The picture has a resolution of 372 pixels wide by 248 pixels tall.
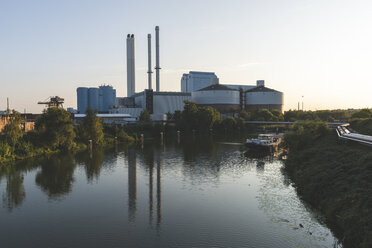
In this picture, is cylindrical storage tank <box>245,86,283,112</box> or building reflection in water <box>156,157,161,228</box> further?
cylindrical storage tank <box>245,86,283,112</box>

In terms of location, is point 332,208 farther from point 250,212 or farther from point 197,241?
point 197,241

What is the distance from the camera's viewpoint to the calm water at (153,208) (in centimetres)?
2016

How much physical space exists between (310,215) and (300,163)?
16028mm

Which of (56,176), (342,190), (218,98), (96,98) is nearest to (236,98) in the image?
(218,98)

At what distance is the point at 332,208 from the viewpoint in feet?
71.7

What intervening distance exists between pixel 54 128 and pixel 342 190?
49.2 meters

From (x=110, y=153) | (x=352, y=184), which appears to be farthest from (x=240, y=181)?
(x=110, y=153)

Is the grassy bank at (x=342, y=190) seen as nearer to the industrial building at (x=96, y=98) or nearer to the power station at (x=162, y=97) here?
the power station at (x=162, y=97)

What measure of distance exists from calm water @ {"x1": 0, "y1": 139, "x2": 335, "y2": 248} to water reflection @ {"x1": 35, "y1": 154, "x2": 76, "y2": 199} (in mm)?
110

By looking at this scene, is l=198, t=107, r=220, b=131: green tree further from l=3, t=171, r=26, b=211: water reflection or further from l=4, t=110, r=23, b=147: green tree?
l=3, t=171, r=26, b=211: water reflection

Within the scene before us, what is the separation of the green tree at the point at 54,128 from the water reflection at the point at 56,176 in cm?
499

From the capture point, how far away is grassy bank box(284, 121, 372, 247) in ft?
59.5

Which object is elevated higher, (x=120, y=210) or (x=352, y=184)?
(x=352, y=184)

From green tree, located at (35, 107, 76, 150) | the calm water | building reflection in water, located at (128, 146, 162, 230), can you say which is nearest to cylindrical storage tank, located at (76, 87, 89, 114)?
green tree, located at (35, 107, 76, 150)
